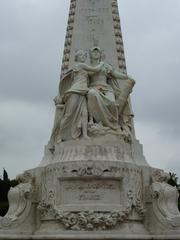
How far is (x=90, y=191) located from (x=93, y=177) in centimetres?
36

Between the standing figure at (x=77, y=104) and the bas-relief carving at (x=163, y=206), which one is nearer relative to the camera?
the bas-relief carving at (x=163, y=206)

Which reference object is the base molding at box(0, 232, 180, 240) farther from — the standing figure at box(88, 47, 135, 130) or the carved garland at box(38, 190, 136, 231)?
the standing figure at box(88, 47, 135, 130)

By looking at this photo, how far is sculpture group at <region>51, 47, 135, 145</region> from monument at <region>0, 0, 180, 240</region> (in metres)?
0.03

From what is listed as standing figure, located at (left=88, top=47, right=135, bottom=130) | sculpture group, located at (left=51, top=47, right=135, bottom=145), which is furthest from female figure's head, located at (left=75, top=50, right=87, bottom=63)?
standing figure, located at (left=88, top=47, right=135, bottom=130)

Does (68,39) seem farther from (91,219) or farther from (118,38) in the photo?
(91,219)

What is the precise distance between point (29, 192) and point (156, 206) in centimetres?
331

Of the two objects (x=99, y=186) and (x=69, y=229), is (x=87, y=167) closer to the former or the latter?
(x=99, y=186)

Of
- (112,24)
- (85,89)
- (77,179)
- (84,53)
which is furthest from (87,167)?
(112,24)

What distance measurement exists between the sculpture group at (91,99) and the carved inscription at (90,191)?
4.56ft

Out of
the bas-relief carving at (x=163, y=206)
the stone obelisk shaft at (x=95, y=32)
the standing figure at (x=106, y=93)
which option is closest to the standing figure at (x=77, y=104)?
the standing figure at (x=106, y=93)

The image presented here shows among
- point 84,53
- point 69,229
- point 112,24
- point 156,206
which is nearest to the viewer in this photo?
point 69,229

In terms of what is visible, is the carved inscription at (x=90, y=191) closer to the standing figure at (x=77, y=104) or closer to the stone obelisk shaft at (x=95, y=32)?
the standing figure at (x=77, y=104)

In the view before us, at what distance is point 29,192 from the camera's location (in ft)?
42.6

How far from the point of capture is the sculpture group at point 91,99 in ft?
43.7
